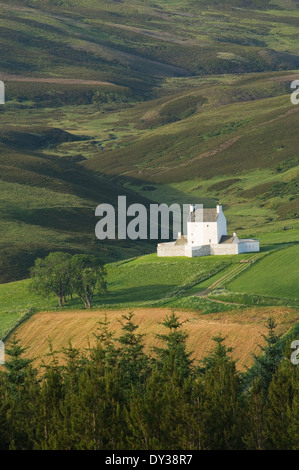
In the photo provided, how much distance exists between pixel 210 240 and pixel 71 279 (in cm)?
1904

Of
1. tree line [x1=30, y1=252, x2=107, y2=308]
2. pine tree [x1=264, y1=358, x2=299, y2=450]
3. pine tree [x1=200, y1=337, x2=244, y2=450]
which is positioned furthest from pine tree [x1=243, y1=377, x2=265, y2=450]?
tree line [x1=30, y1=252, x2=107, y2=308]

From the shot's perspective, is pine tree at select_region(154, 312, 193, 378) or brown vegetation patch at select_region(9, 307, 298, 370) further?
brown vegetation patch at select_region(9, 307, 298, 370)

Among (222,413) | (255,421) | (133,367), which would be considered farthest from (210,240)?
(255,421)

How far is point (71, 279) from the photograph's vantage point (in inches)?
3615

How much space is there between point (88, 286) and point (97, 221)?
69528 millimetres

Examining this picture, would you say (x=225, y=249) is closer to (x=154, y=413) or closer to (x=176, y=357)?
(x=176, y=357)

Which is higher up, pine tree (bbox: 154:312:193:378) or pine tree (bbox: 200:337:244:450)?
pine tree (bbox: 154:312:193:378)

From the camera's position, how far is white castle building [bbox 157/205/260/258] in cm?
10088

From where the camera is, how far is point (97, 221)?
160250 mm

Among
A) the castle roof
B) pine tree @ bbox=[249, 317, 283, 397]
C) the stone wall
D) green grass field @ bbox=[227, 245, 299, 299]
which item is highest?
the castle roof

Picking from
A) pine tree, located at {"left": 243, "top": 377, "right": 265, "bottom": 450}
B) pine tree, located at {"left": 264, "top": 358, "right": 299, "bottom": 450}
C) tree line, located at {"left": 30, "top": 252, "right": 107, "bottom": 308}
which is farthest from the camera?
tree line, located at {"left": 30, "top": 252, "right": 107, "bottom": 308}

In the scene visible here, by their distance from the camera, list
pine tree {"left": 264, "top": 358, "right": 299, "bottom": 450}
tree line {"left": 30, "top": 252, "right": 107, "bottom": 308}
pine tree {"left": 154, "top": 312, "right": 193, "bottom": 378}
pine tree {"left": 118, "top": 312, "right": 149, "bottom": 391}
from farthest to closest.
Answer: tree line {"left": 30, "top": 252, "right": 107, "bottom": 308}
pine tree {"left": 118, "top": 312, "right": 149, "bottom": 391}
pine tree {"left": 154, "top": 312, "right": 193, "bottom": 378}
pine tree {"left": 264, "top": 358, "right": 299, "bottom": 450}

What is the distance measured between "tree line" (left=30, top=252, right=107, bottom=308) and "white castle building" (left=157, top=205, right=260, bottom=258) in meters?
12.4

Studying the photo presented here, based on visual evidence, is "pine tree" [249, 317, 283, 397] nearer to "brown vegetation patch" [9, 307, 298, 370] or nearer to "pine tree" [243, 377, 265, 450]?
"brown vegetation patch" [9, 307, 298, 370]
